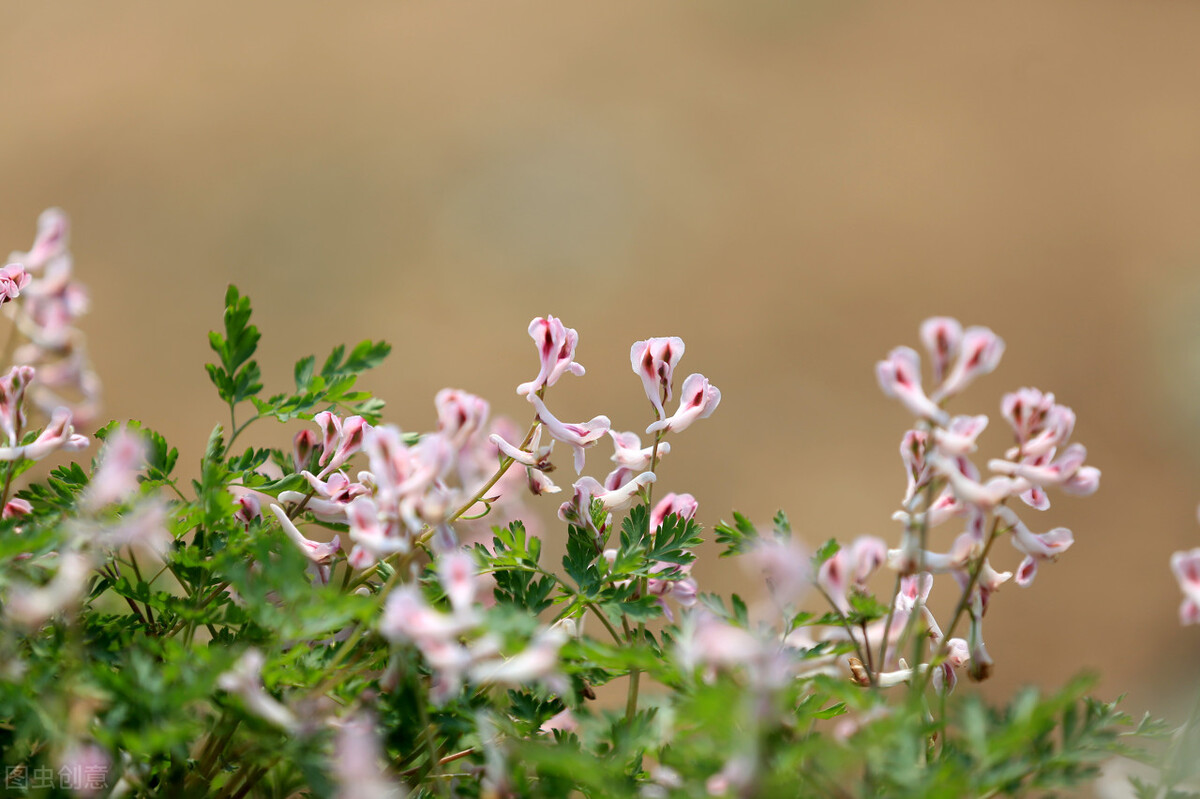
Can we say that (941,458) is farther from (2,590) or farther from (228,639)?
(2,590)

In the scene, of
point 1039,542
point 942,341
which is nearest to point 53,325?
point 942,341

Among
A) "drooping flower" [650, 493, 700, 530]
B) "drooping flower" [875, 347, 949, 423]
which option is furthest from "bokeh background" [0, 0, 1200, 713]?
"drooping flower" [875, 347, 949, 423]

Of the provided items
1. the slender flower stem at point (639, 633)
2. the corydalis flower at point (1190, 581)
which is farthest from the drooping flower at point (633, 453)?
the corydalis flower at point (1190, 581)

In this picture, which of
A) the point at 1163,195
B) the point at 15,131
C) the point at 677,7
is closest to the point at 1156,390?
the point at 1163,195

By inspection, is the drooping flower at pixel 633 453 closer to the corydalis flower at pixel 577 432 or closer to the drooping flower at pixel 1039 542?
the corydalis flower at pixel 577 432

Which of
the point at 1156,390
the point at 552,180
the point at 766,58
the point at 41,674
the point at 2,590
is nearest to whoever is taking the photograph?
the point at 41,674

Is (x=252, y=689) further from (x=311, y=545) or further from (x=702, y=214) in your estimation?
(x=702, y=214)
